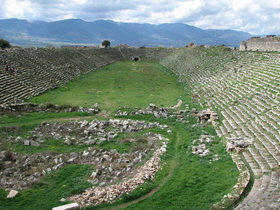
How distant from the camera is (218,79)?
128 feet

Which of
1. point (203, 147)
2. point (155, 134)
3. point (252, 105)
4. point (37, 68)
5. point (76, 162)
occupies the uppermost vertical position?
Answer: point (37, 68)

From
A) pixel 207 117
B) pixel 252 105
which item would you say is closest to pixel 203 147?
pixel 207 117

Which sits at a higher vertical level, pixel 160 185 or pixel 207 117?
pixel 207 117

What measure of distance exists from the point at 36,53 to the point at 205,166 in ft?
148

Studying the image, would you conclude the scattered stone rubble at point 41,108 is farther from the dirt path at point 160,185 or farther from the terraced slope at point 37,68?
the dirt path at point 160,185

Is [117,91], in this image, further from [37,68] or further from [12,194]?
[12,194]

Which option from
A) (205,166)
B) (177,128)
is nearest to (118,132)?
(177,128)

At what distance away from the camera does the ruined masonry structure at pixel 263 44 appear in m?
44.8

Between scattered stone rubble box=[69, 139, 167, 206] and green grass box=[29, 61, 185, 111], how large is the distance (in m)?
14.7

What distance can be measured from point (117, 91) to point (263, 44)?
27524 mm

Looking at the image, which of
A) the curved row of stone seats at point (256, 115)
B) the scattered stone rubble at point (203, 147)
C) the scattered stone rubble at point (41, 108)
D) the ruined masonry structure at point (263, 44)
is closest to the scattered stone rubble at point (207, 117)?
the curved row of stone seats at point (256, 115)

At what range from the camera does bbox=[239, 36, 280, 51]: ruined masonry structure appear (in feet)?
147

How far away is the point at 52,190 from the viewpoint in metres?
14.2

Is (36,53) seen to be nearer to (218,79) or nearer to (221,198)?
(218,79)
